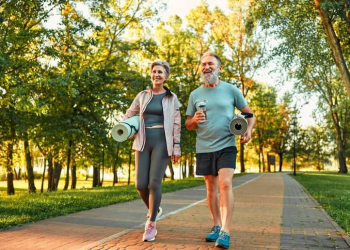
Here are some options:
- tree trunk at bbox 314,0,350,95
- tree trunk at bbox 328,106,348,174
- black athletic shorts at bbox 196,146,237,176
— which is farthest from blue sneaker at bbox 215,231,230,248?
tree trunk at bbox 328,106,348,174

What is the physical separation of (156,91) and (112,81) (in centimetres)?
1621

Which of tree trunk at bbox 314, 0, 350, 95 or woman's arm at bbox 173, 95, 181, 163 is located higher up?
tree trunk at bbox 314, 0, 350, 95

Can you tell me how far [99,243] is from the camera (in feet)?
17.3

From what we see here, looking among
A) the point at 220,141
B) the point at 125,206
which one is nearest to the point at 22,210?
the point at 125,206

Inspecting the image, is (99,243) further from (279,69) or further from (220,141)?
(279,69)

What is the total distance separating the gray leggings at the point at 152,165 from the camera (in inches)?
215

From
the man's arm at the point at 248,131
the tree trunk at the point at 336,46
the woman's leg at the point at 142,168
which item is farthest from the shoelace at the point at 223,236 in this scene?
the tree trunk at the point at 336,46

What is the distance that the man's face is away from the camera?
5.23 meters

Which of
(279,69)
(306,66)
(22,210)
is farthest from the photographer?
(279,69)

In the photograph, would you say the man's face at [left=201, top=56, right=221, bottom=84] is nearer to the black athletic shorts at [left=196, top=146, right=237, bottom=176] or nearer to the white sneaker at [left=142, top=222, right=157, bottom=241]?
the black athletic shorts at [left=196, top=146, right=237, bottom=176]

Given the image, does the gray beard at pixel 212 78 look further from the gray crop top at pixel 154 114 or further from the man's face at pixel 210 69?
the gray crop top at pixel 154 114

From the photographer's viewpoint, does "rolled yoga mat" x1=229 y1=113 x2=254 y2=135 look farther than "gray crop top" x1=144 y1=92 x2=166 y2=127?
No

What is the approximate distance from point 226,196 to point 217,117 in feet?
3.05

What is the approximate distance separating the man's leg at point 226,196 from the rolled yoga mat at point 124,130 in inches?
45.9
